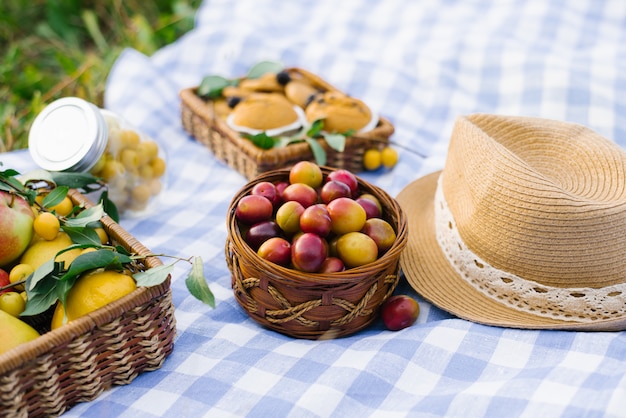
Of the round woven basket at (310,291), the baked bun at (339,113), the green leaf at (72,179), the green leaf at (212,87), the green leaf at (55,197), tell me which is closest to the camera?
the round woven basket at (310,291)

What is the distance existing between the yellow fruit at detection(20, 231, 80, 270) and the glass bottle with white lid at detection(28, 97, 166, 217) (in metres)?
0.25

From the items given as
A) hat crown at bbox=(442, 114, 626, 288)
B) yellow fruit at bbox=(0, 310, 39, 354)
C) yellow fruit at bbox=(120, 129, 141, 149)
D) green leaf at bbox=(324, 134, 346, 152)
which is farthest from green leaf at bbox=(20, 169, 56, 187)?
hat crown at bbox=(442, 114, 626, 288)

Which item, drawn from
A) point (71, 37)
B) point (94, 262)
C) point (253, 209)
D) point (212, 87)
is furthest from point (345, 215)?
point (71, 37)

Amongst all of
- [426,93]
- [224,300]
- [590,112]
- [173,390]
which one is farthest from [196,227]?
[590,112]

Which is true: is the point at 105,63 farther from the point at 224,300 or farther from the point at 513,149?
the point at 513,149

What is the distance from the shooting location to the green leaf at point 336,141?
1.62 metres

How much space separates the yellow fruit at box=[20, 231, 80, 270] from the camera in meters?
1.06

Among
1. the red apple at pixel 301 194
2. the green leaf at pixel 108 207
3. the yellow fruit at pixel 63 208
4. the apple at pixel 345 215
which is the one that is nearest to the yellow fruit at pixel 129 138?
the green leaf at pixel 108 207

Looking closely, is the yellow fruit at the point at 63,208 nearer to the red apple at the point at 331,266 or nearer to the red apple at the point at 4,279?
the red apple at the point at 4,279

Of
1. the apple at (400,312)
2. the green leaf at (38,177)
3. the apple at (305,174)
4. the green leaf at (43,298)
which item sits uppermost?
the green leaf at (38,177)

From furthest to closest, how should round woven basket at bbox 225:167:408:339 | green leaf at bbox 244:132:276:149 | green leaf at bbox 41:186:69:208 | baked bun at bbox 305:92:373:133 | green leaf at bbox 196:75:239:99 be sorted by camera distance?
green leaf at bbox 196:75:239:99 < baked bun at bbox 305:92:373:133 < green leaf at bbox 244:132:276:149 < green leaf at bbox 41:186:69:208 < round woven basket at bbox 225:167:408:339

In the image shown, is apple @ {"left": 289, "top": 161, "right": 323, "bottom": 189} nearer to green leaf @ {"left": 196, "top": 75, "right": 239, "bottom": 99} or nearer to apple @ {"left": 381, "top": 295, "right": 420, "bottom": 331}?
apple @ {"left": 381, "top": 295, "right": 420, "bottom": 331}

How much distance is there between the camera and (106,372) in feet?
3.28

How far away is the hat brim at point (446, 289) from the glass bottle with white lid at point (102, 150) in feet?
2.00
